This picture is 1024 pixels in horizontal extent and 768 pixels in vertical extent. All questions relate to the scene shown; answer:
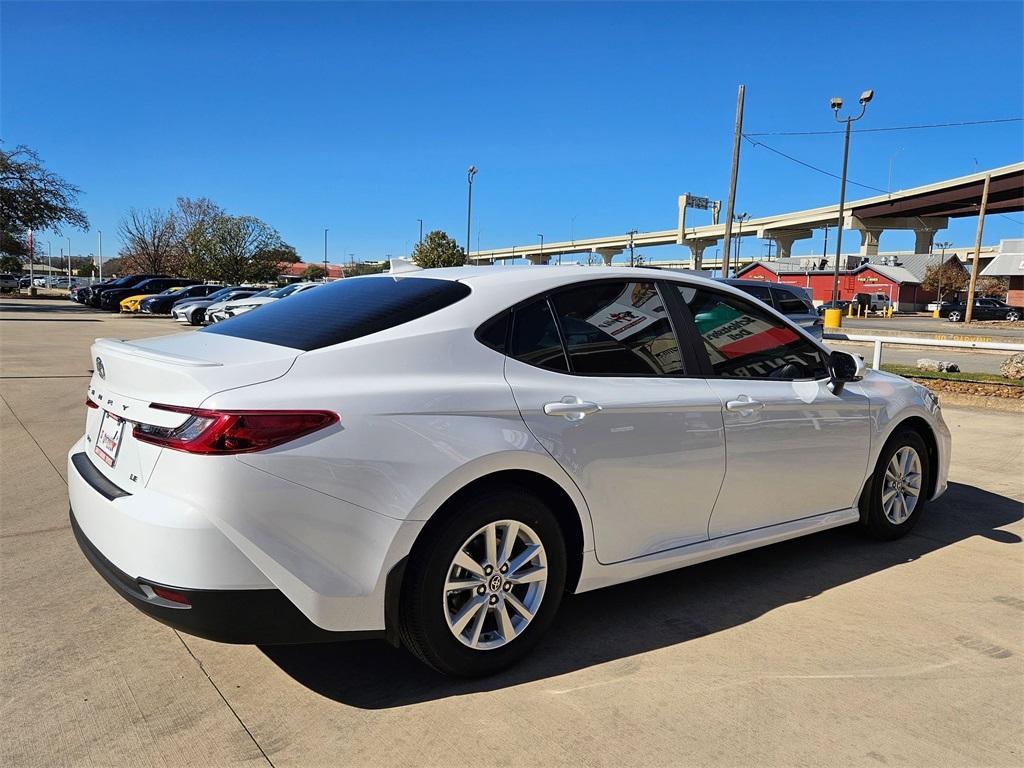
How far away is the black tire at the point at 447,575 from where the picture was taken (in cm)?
269

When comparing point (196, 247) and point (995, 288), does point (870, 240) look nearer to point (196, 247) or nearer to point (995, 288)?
point (995, 288)

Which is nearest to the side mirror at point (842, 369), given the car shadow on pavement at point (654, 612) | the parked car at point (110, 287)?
the car shadow on pavement at point (654, 612)

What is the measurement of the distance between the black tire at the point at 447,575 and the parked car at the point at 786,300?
1049cm

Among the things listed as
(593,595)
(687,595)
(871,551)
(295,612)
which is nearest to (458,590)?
(295,612)

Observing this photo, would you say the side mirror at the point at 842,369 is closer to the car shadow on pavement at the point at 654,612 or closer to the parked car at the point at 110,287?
the car shadow on pavement at the point at 654,612

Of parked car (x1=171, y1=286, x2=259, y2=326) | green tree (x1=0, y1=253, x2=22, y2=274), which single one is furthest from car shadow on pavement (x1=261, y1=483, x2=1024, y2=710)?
green tree (x1=0, y1=253, x2=22, y2=274)

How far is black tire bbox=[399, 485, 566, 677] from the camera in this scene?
269cm

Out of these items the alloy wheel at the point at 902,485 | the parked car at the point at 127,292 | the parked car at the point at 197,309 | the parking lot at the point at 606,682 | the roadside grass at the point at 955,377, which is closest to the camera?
the parking lot at the point at 606,682

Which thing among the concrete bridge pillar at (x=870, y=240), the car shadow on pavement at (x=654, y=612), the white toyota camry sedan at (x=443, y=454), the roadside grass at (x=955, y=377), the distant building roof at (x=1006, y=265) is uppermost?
the concrete bridge pillar at (x=870, y=240)

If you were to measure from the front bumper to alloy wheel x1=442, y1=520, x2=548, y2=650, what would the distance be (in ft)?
1.62

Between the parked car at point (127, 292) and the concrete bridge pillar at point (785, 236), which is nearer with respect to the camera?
the parked car at point (127, 292)

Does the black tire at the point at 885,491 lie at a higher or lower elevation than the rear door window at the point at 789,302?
lower

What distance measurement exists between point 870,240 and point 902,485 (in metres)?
87.6

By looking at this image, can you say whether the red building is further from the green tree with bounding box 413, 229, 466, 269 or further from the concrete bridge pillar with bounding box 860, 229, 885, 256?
the green tree with bounding box 413, 229, 466, 269
